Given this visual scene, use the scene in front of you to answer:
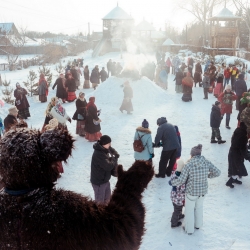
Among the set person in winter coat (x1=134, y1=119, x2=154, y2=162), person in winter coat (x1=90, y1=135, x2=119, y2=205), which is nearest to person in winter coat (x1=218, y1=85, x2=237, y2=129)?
person in winter coat (x1=134, y1=119, x2=154, y2=162)

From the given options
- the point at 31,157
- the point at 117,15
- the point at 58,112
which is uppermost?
the point at 117,15

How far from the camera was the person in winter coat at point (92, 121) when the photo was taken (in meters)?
8.36

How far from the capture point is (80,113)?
8.86 m

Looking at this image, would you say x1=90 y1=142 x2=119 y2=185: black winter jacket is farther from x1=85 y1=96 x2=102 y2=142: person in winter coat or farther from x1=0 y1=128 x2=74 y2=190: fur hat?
x1=85 y1=96 x2=102 y2=142: person in winter coat

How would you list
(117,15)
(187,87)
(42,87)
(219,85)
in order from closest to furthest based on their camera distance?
(187,87) < (42,87) < (219,85) < (117,15)

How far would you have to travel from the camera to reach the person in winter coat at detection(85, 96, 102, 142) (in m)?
8.36

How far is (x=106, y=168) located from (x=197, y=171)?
1.31 metres

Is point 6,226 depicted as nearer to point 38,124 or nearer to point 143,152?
point 143,152

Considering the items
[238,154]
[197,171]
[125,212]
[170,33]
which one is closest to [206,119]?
[238,154]

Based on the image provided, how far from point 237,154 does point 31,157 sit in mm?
5263

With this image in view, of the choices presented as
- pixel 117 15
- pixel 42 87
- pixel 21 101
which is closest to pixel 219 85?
pixel 42 87

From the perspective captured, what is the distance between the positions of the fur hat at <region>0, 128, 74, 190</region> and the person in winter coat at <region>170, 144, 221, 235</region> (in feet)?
10.6

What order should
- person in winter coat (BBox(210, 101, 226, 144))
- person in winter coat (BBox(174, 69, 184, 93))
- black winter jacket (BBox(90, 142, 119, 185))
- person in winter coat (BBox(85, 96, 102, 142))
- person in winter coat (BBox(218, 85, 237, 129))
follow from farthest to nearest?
person in winter coat (BBox(174, 69, 184, 93))
person in winter coat (BBox(218, 85, 237, 129))
person in winter coat (BBox(85, 96, 102, 142))
person in winter coat (BBox(210, 101, 226, 144))
black winter jacket (BBox(90, 142, 119, 185))

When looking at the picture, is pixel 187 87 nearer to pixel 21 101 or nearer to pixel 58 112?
pixel 21 101
